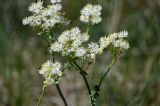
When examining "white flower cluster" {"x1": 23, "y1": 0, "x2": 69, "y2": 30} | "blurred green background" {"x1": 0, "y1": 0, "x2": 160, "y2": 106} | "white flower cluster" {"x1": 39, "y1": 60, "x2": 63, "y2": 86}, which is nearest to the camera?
"white flower cluster" {"x1": 39, "y1": 60, "x2": 63, "y2": 86}

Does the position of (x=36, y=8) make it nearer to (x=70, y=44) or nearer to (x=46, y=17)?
(x=46, y=17)

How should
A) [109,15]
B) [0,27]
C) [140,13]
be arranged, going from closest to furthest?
[0,27], [140,13], [109,15]

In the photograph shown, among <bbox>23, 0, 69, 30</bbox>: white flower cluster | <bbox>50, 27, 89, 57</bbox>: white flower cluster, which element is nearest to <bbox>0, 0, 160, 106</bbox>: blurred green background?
<bbox>23, 0, 69, 30</bbox>: white flower cluster

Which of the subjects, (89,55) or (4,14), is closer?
(89,55)

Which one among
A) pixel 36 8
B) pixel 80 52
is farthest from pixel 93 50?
pixel 36 8

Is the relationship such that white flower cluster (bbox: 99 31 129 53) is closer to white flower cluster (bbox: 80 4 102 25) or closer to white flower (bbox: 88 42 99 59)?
white flower (bbox: 88 42 99 59)

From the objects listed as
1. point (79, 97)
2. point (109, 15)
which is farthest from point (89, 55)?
point (109, 15)

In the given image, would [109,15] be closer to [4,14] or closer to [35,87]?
[4,14]

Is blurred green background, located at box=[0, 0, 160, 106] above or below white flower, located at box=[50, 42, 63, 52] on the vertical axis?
above

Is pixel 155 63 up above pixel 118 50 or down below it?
above
